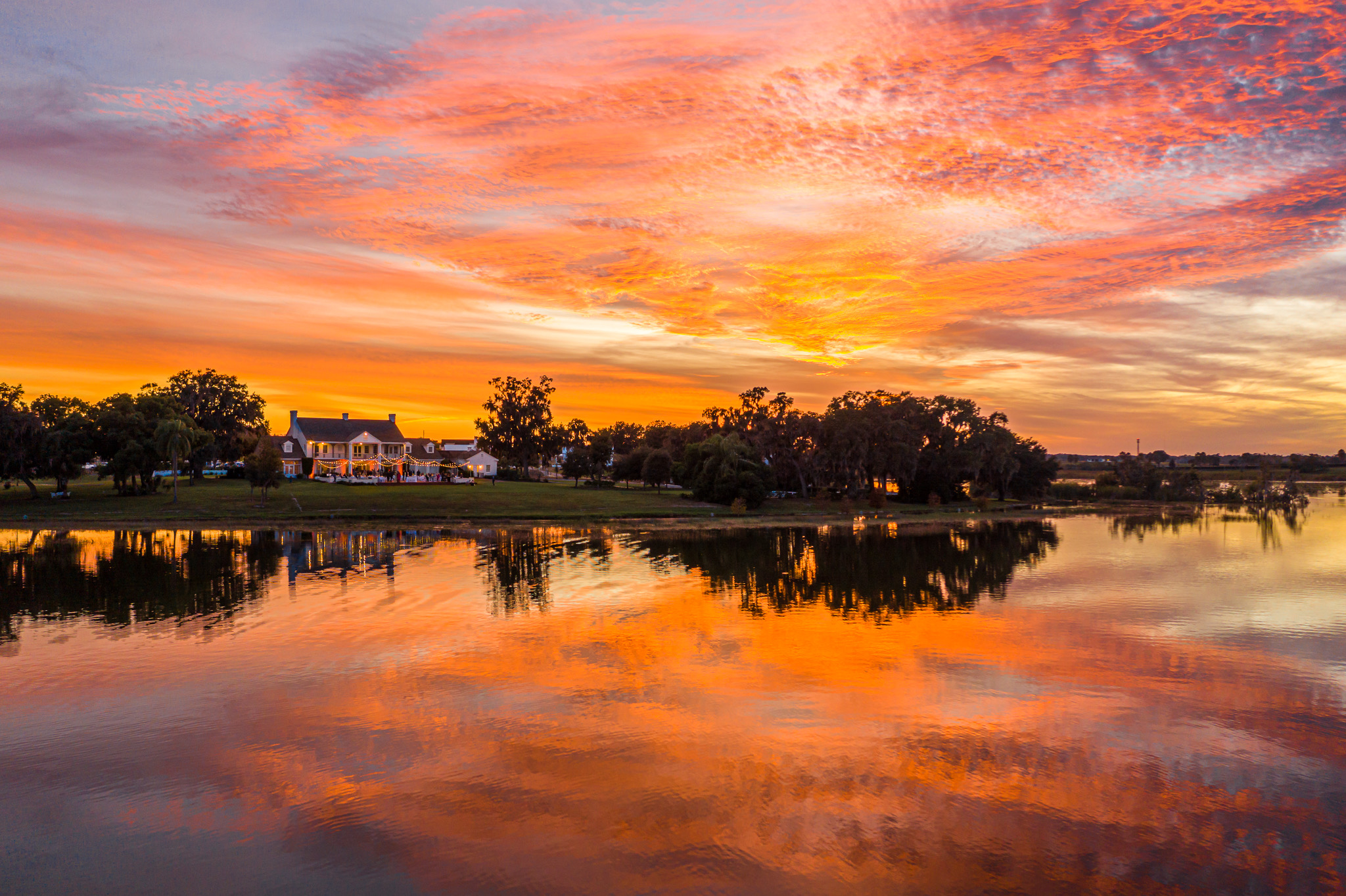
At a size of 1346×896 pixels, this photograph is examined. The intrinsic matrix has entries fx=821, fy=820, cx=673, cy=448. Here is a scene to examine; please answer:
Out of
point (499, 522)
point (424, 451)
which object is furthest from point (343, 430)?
point (499, 522)

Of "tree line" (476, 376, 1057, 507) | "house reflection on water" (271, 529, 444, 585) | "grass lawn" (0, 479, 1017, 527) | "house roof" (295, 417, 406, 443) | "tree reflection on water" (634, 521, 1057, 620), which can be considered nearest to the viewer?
"tree reflection on water" (634, 521, 1057, 620)

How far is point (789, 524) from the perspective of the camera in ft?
251

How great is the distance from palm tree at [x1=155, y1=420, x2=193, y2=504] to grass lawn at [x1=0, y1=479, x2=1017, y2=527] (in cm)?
387

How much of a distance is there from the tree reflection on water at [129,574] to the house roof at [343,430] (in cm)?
5614

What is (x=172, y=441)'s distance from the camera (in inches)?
2936

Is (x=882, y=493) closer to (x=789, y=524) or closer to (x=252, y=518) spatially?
(x=789, y=524)

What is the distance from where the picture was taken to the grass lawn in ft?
221

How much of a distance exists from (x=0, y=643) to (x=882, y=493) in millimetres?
87729

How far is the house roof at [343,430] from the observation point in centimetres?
11381

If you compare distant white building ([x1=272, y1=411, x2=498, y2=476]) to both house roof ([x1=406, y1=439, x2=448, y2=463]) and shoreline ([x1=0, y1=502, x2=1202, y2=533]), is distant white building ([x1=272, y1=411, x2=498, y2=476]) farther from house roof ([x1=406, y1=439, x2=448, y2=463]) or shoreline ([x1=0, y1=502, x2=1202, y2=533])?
shoreline ([x1=0, y1=502, x2=1202, y2=533])

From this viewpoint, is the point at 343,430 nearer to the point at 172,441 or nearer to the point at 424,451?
the point at 424,451

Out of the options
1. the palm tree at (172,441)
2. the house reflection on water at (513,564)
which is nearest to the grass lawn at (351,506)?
the palm tree at (172,441)

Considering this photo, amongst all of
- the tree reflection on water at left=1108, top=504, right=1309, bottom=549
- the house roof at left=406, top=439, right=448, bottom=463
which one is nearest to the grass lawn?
the tree reflection on water at left=1108, top=504, right=1309, bottom=549

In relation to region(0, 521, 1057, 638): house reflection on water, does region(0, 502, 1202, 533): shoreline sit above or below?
above
